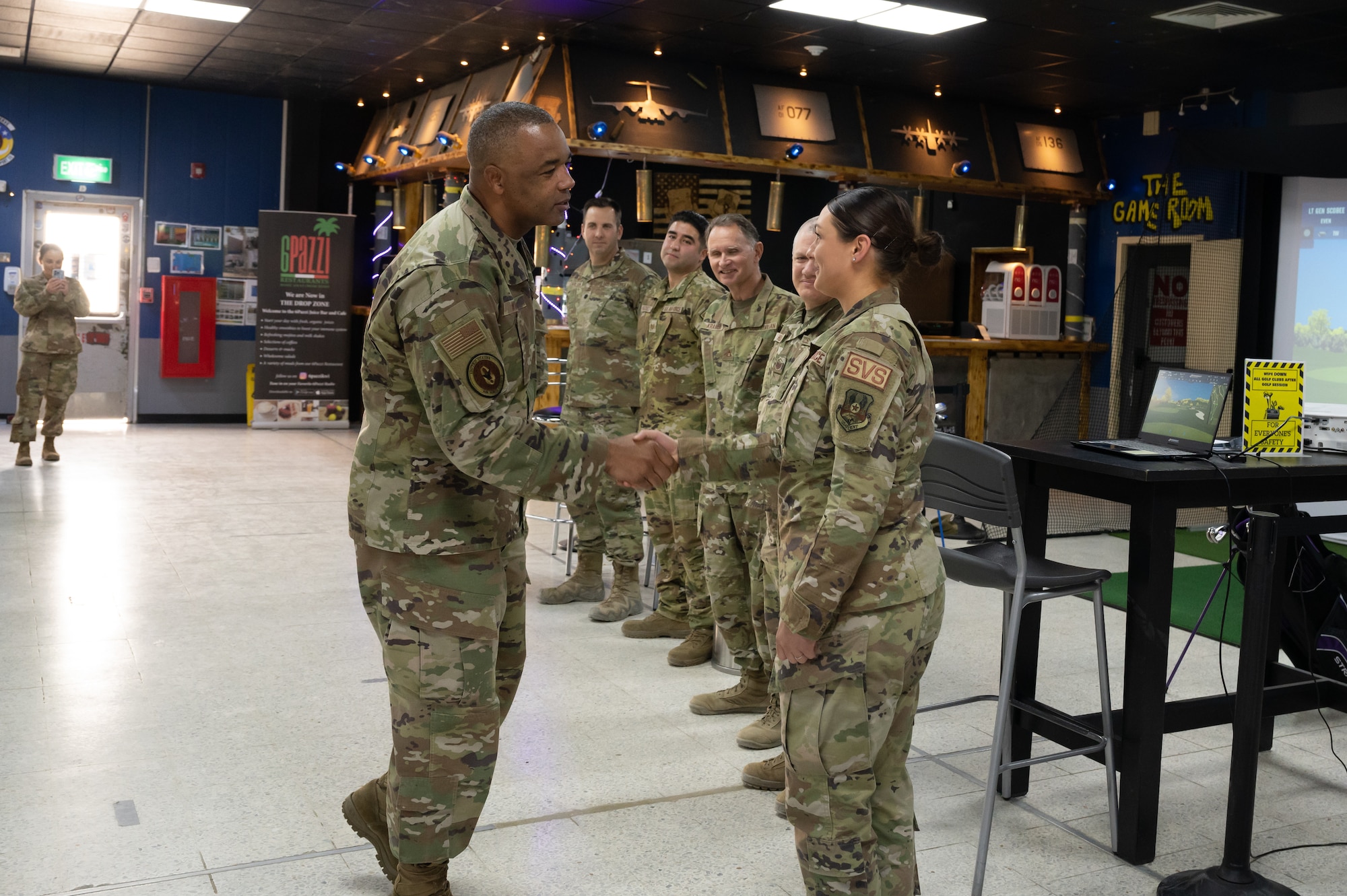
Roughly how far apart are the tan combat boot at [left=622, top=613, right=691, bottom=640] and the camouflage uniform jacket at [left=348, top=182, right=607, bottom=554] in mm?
2511

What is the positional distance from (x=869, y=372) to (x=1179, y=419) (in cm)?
162

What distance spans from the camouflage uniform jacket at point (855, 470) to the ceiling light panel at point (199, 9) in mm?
7670

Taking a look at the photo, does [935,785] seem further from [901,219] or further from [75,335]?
[75,335]

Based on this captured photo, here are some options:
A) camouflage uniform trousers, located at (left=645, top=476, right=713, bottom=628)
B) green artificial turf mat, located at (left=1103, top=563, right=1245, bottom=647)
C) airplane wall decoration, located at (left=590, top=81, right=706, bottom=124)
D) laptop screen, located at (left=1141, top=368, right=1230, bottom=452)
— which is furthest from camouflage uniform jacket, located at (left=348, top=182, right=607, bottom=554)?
airplane wall decoration, located at (left=590, top=81, right=706, bottom=124)

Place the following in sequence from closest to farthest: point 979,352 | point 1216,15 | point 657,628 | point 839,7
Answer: point 657,628 → point 1216,15 → point 839,7 → point 979,352

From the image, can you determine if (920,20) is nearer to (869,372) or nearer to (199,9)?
(199,9)

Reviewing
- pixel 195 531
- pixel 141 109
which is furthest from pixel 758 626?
pixel 141 109

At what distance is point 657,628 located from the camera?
15.8 feet

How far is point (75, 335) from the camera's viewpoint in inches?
358

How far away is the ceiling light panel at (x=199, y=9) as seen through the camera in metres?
8.40

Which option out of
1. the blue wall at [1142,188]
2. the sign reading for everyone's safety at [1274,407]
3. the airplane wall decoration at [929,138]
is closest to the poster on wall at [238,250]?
the airplane wall decoration at [929,138]

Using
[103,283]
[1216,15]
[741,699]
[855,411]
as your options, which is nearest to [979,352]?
[1216,15]

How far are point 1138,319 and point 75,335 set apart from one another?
897 cm

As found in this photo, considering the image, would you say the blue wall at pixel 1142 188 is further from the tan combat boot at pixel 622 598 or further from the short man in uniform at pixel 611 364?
the tan combat boot at pixel 622 598
